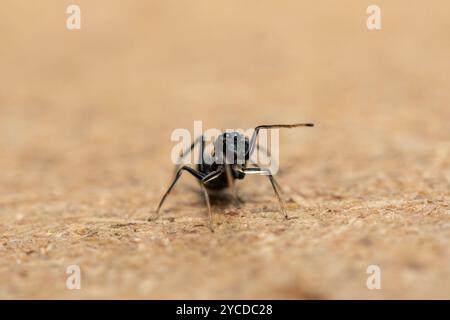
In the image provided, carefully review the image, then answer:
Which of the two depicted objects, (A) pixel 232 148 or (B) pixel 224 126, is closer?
(A) pixel 232 148

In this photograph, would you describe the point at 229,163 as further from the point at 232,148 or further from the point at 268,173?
the point at 268,173

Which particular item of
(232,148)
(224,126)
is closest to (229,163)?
(232,148)

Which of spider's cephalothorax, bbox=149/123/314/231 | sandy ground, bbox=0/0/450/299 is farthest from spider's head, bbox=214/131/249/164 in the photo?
sandy ground, bbox=0/0/450/299

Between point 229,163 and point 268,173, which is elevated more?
point 229,163

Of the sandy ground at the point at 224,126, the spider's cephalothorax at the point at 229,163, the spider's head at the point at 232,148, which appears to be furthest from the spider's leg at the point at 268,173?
the sandy ground at the point at 224,126

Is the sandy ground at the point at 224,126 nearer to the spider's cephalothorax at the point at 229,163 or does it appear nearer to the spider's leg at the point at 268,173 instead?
the spider's leg at the point at 268,173

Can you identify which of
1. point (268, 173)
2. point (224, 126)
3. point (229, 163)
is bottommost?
point (268, 173)

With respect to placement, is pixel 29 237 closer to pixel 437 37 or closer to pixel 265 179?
pixel 265 179

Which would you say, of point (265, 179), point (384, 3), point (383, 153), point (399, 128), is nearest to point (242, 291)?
point (265, 179)

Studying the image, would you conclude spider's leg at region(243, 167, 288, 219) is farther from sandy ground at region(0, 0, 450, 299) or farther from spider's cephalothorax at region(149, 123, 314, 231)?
sandy ground at region(0, 0, 450, 299)
